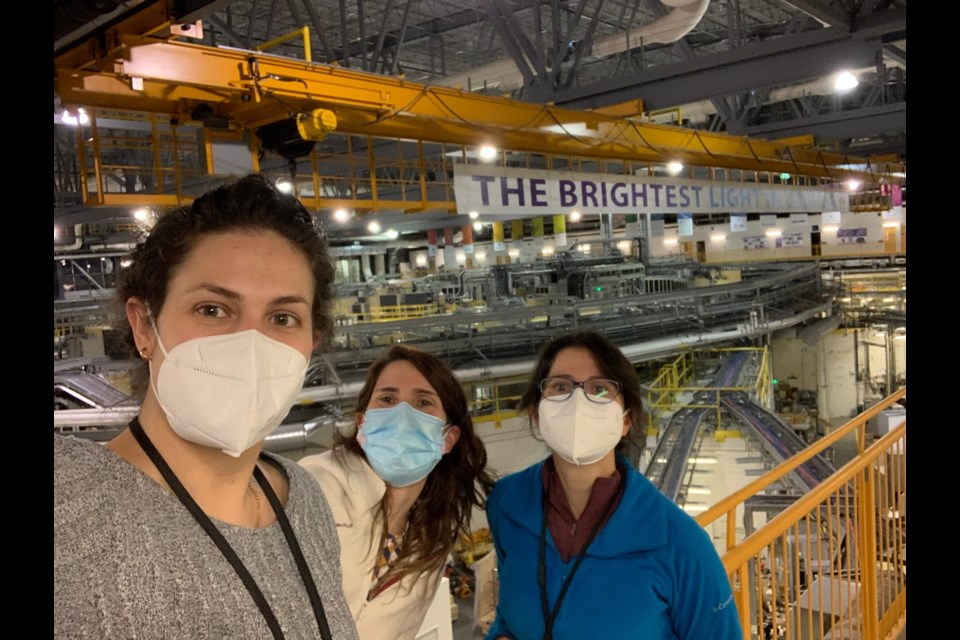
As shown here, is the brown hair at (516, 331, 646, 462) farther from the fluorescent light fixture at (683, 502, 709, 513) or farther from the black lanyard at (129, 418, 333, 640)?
the fluorescent light fixture at (683, 502, 709, 513)

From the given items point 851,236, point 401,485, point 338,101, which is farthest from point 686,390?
point 851,236

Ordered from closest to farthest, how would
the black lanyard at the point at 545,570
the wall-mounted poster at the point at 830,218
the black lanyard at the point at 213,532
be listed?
the black lanyard at the point at 213,532
the black lanyard at the point at 545,570
the wall-mounted poster at the point at 830,218

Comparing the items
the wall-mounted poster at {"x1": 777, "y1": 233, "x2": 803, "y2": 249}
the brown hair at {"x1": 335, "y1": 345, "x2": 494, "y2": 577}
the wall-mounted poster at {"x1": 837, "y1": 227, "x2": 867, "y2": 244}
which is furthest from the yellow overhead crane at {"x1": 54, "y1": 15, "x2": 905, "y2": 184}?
the wall-mounted poster at {"x1": 837, "y1": 227, "x2": 867, "y2": 244}

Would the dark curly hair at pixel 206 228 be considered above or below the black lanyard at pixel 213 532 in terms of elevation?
above

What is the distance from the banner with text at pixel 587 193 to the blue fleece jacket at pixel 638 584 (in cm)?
419

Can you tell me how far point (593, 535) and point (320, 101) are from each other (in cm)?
551

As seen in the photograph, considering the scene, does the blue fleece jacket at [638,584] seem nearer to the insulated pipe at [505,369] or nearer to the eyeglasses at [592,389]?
the eyeglasses at [592,389]

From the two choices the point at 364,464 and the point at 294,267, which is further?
the point at 364,464

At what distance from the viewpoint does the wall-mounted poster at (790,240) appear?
3206 centimetres

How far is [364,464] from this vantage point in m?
2.55

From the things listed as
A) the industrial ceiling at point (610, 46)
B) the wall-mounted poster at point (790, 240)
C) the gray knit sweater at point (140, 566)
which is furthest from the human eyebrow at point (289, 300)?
the wall-mounted poster at point (790, 240)

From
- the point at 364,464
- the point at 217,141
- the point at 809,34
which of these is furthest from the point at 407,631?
the point at 809,34
